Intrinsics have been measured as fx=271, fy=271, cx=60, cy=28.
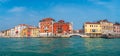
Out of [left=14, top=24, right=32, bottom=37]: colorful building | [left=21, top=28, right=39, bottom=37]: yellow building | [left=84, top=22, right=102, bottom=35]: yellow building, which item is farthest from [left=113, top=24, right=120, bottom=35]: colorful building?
[left=14, top=24, right=32, bottom=37]: colorful building

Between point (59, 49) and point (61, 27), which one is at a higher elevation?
point (61, 27)

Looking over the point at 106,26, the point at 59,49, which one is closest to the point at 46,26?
the point at 106,26

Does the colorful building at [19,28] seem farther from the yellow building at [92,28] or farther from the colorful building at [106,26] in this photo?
the colorful building at [106,26]

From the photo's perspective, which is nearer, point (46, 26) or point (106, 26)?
point (46, 26)

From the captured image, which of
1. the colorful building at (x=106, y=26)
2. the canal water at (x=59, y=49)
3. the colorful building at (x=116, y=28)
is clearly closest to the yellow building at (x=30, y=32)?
the colorful building at (x=106, y=26)

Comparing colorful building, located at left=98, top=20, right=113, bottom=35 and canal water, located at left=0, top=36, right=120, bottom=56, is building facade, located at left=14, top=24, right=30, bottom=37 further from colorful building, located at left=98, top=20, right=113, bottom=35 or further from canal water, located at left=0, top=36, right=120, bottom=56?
canal water, located at left=0, top=36, right=120, bottom=56

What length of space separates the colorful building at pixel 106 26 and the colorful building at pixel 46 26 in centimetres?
1777

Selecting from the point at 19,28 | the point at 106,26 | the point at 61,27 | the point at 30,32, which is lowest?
the point at 30,32

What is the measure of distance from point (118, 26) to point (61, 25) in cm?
2259

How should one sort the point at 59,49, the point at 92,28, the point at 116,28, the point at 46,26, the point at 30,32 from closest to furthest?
the point at 59,49 < the point at 92,28 < the point at 46,26 < the point at 116,28 < the point at 30,32

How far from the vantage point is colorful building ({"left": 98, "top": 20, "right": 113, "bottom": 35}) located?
97312mm

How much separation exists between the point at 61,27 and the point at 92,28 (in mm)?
10901

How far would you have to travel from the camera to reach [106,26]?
322ft

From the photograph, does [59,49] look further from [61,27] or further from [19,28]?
[19,28]
